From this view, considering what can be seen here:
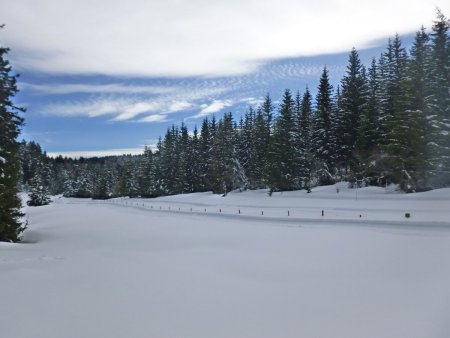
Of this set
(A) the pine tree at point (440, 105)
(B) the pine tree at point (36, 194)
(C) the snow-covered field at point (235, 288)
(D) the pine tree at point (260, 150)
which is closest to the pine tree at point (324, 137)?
(D) the pine tree at point (260, 150)

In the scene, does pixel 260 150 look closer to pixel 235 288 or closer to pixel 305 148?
pixel 305 148

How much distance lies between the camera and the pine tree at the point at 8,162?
68.3ft

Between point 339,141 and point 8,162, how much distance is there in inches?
1571

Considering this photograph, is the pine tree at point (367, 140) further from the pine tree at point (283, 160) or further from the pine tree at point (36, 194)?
the pine tree at point (36, 194)

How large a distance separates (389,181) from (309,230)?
23.2 m

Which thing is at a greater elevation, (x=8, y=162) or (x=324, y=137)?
(x=324, y=137)

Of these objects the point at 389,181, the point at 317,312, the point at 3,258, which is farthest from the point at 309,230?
the point at 389,181

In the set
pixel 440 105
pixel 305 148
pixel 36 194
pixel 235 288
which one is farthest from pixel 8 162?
pixel 36 194

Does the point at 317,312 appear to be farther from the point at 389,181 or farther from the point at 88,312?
the point at 389,181

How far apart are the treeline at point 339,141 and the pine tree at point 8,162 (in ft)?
108

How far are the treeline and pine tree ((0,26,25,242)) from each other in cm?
3304

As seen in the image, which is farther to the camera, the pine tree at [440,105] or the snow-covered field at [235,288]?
the pine tree at [440,105]

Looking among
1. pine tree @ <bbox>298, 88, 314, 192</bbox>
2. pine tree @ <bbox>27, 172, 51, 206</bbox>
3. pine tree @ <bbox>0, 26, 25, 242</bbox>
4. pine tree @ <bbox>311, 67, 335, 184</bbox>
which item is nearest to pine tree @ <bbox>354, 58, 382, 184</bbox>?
pine tree @ <bbox>311, 67, 335, 184</bbox>

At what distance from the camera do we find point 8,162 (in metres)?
22.0
